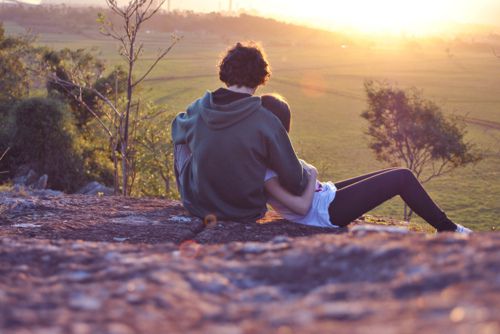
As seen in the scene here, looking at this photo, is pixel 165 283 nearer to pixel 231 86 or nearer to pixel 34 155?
pixel 231 86

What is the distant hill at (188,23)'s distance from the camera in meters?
97.4

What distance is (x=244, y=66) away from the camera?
502 centimetres

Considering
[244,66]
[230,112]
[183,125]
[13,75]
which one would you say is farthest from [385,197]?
[13,75]

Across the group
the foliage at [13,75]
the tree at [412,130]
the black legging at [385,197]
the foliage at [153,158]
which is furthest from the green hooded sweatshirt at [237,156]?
the foliage at [13,75]

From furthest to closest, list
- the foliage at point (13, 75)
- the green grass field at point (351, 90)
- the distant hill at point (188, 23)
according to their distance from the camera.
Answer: the distant hill at point (188, 23) → the green grass field at point (351, 90) → the foliage at point (13, 75)

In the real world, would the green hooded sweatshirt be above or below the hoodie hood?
below

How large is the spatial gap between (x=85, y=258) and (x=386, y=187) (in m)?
3.30

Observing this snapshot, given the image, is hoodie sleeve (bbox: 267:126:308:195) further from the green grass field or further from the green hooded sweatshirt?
the green grass field

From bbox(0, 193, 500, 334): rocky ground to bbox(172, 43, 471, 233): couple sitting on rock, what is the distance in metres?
2.02

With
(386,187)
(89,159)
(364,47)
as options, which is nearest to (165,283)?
(386,187)

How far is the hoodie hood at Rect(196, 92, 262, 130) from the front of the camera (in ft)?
16.2

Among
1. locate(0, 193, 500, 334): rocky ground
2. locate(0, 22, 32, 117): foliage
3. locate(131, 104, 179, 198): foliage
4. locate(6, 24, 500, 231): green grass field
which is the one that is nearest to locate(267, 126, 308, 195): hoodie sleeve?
locate(0, 193, 500, 334): rocky ground

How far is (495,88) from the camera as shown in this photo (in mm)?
71812

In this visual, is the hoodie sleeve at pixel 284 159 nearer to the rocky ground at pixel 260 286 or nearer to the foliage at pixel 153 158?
the rocky ground at pixel 260 286
